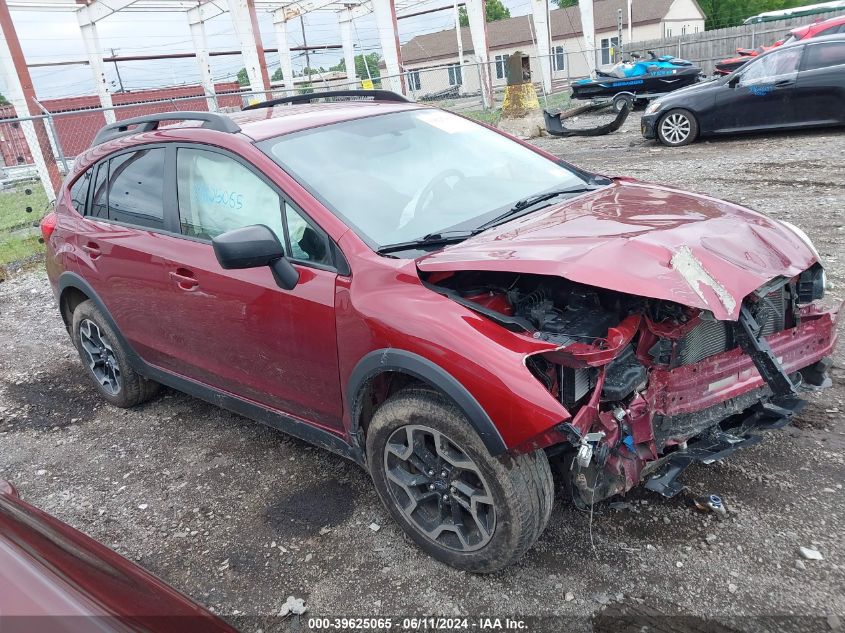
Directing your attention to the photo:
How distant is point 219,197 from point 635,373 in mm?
2244

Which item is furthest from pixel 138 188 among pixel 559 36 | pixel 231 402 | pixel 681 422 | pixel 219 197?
pixel 559 36

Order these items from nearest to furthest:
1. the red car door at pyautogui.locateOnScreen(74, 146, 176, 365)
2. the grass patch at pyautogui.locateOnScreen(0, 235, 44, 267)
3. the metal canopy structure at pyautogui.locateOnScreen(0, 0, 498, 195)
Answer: the red car door at pyautogui.locateOnScreen(74, 146, 176, 365)
the grass patch at pyautogui.locateOnScreen(0, 235, 44, 267)
the metal canopy structure at pyautogui.locateOnScreen(0, 0, 498, 195)

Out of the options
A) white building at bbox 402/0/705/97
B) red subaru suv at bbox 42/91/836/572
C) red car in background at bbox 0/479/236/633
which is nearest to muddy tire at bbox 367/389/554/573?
red subaru suv at bbox 42/91/836/572

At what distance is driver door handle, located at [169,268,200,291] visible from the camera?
3443 millimetres

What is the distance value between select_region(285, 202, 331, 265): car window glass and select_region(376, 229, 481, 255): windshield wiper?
0.91 ft

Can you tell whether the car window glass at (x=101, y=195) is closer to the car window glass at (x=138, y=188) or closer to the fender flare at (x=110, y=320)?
the car window glass at (x=138, y=188)

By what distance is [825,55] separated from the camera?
1034 cm

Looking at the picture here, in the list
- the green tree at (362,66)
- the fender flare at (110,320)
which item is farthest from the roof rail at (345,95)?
the green tree at (362,66)

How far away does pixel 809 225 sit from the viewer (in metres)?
6.54

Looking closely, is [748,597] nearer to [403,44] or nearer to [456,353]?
[456,353]

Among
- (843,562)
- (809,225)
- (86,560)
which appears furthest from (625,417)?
(809,225)

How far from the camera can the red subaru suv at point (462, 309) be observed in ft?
8.02

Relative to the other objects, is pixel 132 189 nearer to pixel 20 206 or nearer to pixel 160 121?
pixel 160 121

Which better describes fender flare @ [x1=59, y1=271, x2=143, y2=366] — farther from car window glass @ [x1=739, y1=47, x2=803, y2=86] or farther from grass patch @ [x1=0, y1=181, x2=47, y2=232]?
car window glass @ [x1=739, y1=47, x2=803, y2=86]
